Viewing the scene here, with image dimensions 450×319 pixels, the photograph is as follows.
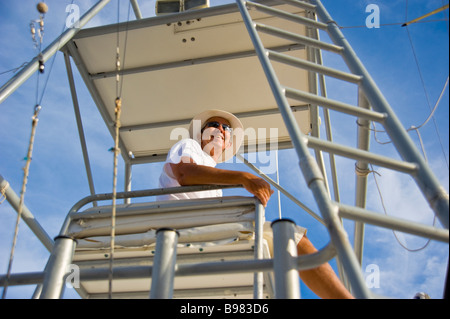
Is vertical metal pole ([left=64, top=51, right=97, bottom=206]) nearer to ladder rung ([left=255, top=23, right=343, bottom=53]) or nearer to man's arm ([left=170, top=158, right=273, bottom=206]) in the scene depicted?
man's arm ([left=170, top=158, right=273, bottom=206])

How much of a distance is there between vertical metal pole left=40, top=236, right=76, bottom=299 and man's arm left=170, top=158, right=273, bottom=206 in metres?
1.12

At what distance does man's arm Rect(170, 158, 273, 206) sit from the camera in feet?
8.39

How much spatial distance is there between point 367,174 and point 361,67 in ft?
4.22

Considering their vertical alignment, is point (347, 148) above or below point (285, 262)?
above

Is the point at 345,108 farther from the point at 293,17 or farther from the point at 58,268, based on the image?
the point at 293,17

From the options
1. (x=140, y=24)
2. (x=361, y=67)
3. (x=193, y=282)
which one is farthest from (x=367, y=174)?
(x=140, y=24)

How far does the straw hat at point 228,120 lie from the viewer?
416cm

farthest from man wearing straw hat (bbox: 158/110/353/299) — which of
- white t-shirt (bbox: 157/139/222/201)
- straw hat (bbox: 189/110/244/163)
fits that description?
straw hat (bbox: 189/110/244/163)

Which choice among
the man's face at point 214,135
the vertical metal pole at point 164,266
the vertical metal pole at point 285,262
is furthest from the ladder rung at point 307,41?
the vertical metal pole at point 164,266

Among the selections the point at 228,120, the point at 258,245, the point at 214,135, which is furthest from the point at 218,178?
the point at 228,120

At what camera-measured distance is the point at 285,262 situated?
4.78ft

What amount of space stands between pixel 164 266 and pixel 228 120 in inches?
118

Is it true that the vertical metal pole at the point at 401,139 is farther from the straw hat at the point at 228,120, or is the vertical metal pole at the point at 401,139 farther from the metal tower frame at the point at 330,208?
the straw hat at the point at 228,120

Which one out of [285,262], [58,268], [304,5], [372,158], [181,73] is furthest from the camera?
[181,73]
